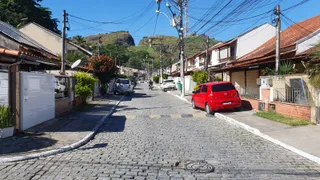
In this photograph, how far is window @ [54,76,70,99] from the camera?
15.7 m

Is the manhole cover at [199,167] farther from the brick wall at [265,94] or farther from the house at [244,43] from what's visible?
the house at [244,43]

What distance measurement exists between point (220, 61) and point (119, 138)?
3224 centimetres

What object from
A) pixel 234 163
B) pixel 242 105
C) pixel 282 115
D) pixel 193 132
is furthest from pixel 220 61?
pixel 234 163

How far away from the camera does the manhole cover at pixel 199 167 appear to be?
6.50 metres

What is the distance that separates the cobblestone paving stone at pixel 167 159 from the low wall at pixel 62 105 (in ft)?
16.1

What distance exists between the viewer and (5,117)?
9391 millimetres

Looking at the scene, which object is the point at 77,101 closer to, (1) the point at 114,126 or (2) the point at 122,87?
(1) the point at 114,126

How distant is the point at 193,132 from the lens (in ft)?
38.0

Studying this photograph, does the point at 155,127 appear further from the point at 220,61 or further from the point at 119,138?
the point at 220,61

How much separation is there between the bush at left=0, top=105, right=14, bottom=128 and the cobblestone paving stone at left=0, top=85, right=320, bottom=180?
243cm

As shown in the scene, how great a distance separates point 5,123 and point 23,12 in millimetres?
49643

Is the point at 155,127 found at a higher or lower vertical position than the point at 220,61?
lower

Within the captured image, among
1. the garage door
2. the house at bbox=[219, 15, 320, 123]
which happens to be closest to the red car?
the house at bbox=[219, 15, 320, 123]

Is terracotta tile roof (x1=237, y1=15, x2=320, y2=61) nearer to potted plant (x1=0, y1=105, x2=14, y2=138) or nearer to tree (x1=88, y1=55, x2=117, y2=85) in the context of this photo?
tree (x1=88, y1=55, x2=117, y2=85)
